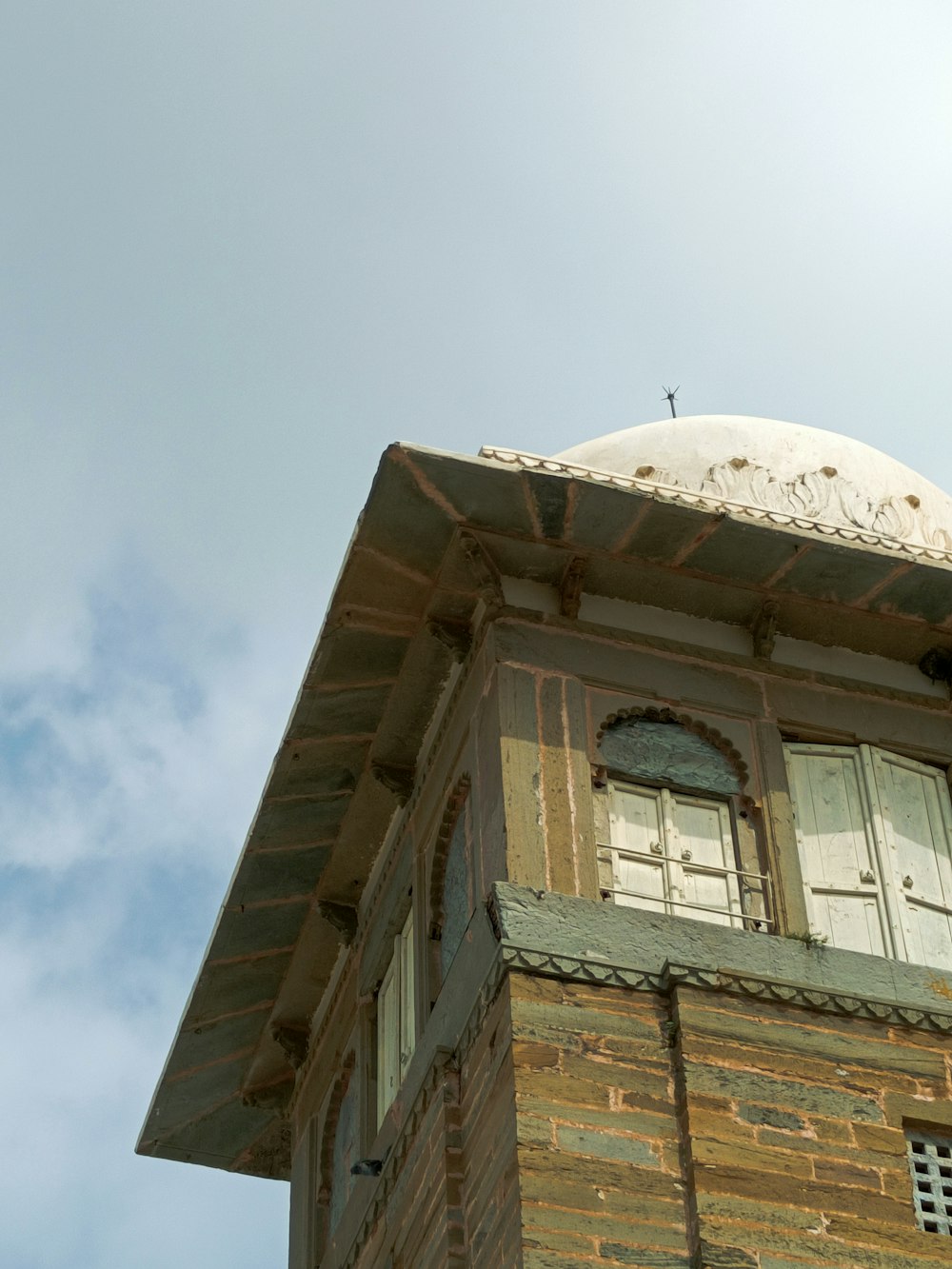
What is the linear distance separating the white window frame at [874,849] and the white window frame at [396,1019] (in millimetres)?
2682

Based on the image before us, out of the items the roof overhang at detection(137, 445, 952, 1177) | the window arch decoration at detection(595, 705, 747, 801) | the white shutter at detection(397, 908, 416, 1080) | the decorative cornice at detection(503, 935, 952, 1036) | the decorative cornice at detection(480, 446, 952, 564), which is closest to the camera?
the decorative cornice at detection(503, 935, 952, 1036)

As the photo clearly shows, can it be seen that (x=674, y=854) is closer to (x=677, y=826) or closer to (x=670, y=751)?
(x=677, y=826)

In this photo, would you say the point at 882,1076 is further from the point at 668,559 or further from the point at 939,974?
the point at 668,559

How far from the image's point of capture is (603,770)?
13789 mm

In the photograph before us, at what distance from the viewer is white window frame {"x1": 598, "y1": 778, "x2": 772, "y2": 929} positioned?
1325 centimetres

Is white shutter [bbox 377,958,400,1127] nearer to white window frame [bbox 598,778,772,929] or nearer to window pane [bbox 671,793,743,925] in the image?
white window frame [bbox 598,778,772,929]

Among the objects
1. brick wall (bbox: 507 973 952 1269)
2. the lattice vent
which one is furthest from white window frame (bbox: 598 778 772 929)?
the lattice vent

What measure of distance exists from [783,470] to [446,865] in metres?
3.72

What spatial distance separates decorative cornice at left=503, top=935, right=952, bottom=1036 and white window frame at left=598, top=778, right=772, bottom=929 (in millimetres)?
726

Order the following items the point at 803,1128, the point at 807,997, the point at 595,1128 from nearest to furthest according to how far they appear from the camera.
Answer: the point at 595,1128 < the point at 803,1128 < the point at 807,997

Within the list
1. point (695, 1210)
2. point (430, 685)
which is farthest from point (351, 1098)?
point (695, 1210)

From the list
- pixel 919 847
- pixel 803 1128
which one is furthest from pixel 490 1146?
pixel 919 847

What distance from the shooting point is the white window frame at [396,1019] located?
1476 cm

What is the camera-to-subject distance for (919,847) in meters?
14.1
